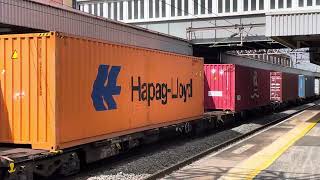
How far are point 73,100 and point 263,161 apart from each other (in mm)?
5166

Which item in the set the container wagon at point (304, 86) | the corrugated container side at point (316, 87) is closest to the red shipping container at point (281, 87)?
the container wagon at point (304, 86)

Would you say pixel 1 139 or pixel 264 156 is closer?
pixel 1 139

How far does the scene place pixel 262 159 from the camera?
12.6 m

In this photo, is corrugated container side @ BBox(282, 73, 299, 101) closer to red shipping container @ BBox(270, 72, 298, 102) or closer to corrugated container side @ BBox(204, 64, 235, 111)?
red shipping container @ BBox(270, 72, 298, 102)

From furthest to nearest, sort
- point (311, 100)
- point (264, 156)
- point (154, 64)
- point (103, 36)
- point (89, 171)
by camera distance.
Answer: point (311, 100), point (103, 36), point (154, 64), point (264, 156), point (89, 171)

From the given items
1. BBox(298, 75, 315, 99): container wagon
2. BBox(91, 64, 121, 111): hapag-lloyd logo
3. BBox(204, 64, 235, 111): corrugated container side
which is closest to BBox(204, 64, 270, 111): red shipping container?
BBox(204, 64, 235, 111): corrugated container side

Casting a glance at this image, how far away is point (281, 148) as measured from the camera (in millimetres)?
14805

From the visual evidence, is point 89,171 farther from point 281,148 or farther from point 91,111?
point 281,148

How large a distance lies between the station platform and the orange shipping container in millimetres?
2221

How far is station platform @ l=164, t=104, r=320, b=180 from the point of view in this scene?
1054 centimetres

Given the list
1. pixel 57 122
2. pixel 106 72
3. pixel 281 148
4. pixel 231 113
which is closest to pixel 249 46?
pixel 231 113

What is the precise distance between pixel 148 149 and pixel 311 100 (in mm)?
47641

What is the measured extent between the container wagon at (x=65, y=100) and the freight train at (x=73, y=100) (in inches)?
0.8

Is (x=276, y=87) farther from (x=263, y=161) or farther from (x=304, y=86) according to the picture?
(x=263, y=161)
